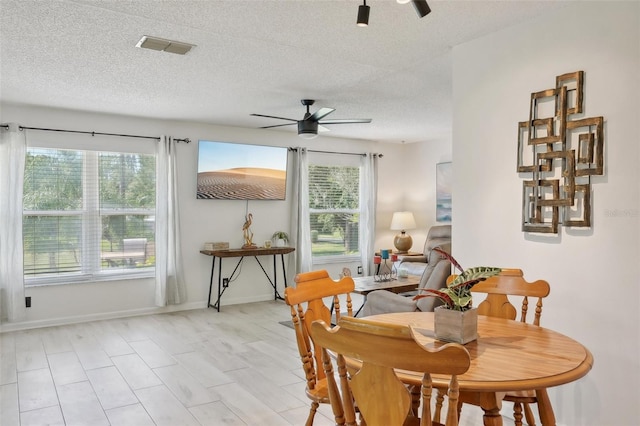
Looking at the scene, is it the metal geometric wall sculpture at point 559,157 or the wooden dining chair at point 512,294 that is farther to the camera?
the metal geometric wall sculpture at point 559,157

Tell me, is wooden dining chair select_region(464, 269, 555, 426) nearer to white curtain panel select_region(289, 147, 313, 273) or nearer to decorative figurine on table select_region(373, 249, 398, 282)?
decorative figurine on table select_region(373, 249, 398, 282)

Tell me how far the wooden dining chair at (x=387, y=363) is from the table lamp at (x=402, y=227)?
611cm

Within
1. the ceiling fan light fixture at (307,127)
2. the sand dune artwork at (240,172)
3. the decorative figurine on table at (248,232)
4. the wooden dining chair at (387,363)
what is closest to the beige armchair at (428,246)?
the sand dune artwork at (240,172)

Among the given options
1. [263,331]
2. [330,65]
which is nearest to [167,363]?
[263,331]

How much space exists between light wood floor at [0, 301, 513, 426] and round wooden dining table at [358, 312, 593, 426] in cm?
108

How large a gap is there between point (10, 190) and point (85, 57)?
2351mm

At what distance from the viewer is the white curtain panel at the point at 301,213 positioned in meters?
6.88

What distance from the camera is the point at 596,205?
2.49 metres

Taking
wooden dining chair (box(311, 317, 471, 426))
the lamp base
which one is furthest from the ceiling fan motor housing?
wooden dining chair (box(311, 317, 471, 426))

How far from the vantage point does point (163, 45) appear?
3.22 m

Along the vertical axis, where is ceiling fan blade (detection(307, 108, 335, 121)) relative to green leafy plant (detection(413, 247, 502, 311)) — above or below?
above

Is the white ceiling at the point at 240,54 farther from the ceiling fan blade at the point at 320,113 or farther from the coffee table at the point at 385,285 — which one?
the coffee table at the point at 385,285

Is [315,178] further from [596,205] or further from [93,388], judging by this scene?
[596,205]

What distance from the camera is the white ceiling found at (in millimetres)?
2678
